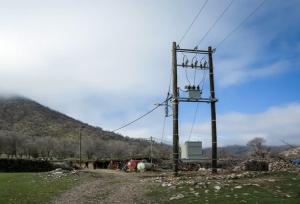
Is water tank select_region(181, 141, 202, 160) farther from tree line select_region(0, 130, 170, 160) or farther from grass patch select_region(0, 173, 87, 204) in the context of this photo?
tree line select_region(0, 130, 170, 160)

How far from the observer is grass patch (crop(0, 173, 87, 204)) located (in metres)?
25.7

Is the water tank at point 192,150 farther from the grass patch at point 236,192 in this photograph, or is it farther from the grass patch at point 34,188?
the grass patch at point 236,192

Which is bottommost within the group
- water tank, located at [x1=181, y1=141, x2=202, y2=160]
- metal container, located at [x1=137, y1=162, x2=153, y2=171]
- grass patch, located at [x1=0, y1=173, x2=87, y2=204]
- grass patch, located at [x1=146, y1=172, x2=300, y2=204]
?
grass patch, located at [x1=0, y1=173, x2=87, y2=204]

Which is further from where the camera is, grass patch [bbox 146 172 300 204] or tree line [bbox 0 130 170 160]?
tree line [bbox 0 130 170 160]

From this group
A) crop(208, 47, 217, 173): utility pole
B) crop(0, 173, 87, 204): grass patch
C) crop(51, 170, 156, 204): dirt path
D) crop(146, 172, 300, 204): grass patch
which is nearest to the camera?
crop(146, 172, 300, 204): grass patch

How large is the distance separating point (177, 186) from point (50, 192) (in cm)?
787

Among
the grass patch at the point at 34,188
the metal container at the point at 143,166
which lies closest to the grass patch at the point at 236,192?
the grass patch at the point at 34,188

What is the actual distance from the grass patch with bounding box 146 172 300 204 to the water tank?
30.2 ft

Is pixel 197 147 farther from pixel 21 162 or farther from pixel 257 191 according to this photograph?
pixel 21 162

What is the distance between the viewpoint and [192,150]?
3591 centimetres

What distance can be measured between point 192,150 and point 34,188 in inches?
470

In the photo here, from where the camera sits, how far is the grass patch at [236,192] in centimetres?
2058

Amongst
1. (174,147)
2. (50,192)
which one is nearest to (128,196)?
(50,192)

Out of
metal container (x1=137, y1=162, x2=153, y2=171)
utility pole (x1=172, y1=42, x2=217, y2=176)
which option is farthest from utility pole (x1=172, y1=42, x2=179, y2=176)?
metal container (x1=137, y1=162, x2=153, y2=171)
